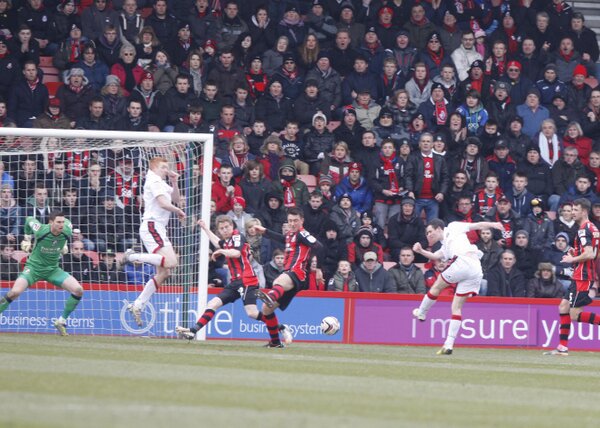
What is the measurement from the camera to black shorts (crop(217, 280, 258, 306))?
16.9m

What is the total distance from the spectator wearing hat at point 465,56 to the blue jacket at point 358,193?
13.7 ft

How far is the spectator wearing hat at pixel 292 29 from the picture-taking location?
24.9 metres

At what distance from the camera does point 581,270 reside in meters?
18.3

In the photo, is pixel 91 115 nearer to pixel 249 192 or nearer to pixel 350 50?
pixel 249 192

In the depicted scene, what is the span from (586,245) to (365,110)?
7.41 metres

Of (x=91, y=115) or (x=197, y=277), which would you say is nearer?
(x=197, y=277)

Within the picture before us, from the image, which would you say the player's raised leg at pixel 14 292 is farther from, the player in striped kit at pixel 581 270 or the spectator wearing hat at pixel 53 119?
the player in striped kit at pixel 581 270

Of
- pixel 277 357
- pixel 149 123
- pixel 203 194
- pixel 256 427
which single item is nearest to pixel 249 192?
pixel 149 123

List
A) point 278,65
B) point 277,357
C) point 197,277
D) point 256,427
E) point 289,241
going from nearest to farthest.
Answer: point 256,427
point 277,357
point 289,241
point 197,277
point 278,65

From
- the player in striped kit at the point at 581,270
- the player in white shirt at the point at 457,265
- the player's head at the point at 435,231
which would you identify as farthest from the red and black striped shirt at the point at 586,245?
the player's head at the point at 435,231

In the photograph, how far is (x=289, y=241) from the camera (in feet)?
55.6

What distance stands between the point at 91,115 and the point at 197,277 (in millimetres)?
4117

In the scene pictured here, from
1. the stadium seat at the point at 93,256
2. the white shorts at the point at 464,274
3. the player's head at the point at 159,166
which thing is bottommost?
the white shorts at the point at 464,274

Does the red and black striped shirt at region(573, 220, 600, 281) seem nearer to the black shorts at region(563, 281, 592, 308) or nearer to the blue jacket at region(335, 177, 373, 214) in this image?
the black shorts at region(563, 281, 592, 308)
